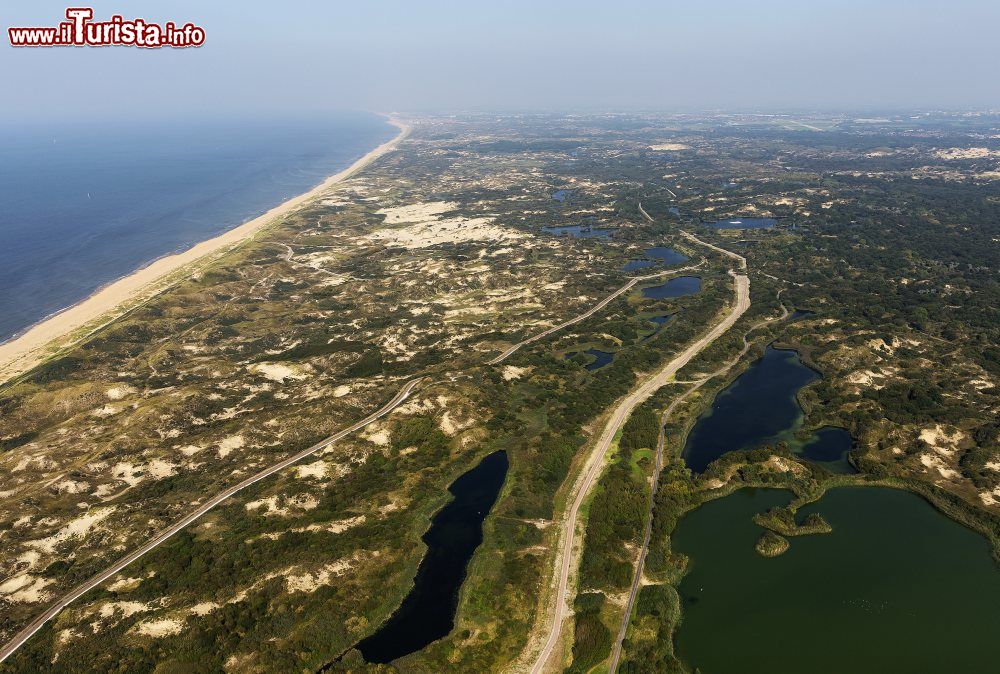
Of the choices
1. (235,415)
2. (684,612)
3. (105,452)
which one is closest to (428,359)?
(235,415)

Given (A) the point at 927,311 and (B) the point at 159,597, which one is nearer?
(B) the point at 159,597

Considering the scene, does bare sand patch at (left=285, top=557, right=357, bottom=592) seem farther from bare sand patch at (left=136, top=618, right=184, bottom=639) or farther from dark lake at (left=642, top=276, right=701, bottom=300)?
dark lake at (left=642, top=276, right=701, bottom=300)

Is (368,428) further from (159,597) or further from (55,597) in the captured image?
(55,597)

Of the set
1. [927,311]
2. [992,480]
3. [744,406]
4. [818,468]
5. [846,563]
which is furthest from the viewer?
[927,311]

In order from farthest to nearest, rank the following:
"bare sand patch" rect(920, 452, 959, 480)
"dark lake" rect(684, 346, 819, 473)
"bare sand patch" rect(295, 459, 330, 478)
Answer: "dark lake" rect(684, 346, 819, 473)
"bare sand patch" rect(295, 459, 330, 478)
"bare sand patch" rect(920, 452, 959, 480)

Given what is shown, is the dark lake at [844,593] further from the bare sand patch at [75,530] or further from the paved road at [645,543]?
the bare sand patch at [75,530]

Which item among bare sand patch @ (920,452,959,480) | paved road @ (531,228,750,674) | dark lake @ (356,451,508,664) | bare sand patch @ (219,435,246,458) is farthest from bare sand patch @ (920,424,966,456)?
bare sand patch @ (219,435,246,458)

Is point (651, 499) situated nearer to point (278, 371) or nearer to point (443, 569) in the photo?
point (443, 569)
